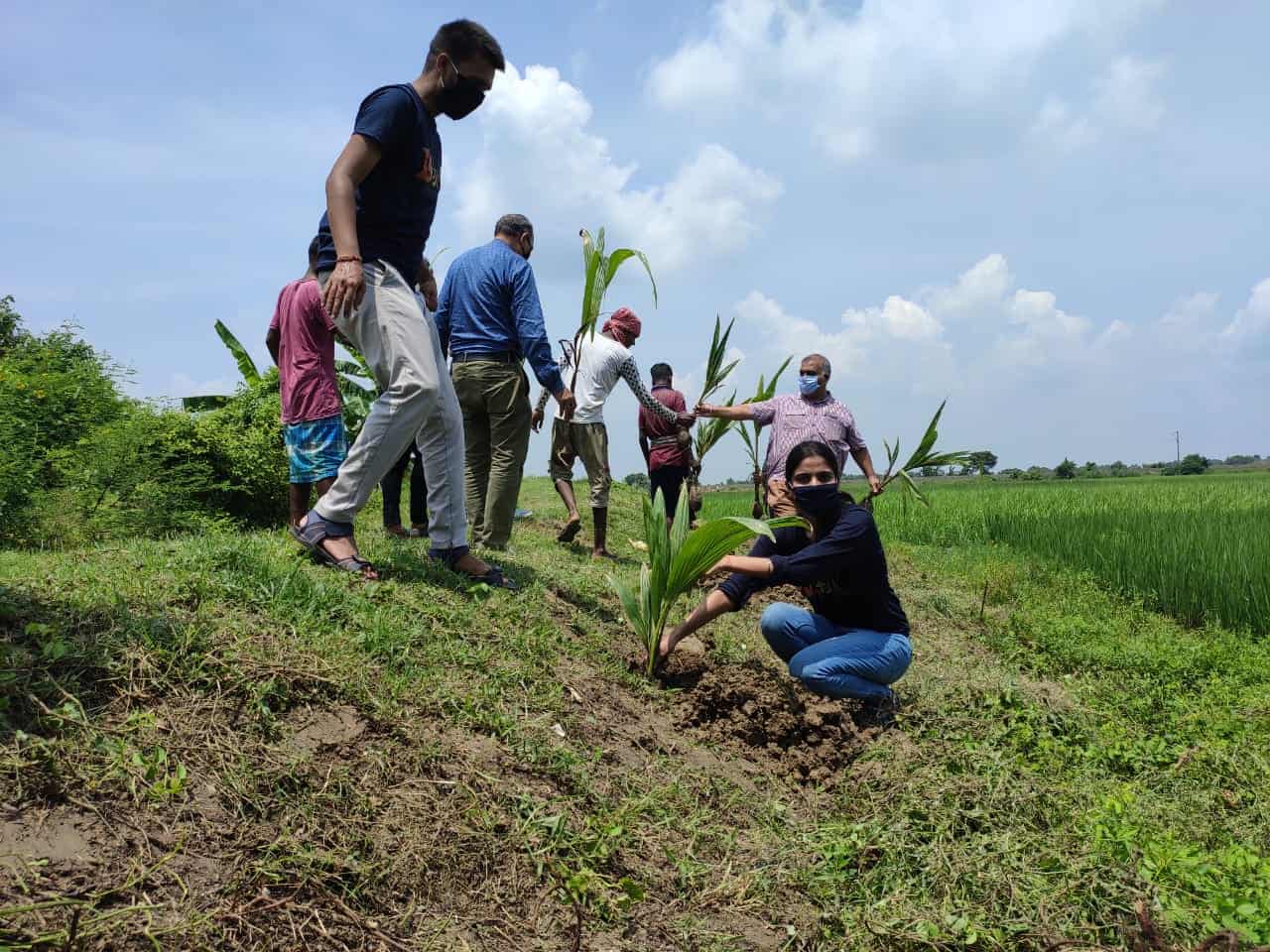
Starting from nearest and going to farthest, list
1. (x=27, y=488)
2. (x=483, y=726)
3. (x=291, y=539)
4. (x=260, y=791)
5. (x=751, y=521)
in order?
(x=260, y=791)
(x=483, y=726)
(x=751, y=521)
(x=291, y=539)
(x=27, y=488)

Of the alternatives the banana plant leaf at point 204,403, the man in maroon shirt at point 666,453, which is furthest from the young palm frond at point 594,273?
the banana plant leaf at point 204,403

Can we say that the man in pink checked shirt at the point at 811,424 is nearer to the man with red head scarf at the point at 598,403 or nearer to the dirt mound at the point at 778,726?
the man with red head scarf at the point at 598,403

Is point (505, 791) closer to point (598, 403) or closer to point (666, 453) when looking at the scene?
point (598, 403)

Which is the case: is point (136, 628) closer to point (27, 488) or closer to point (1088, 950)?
point (1088, 950)

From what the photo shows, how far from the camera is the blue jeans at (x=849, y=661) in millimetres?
3461

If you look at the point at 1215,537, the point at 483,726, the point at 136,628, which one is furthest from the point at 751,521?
the point at 1215,537

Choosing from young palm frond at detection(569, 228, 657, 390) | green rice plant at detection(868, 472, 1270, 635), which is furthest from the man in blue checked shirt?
green rice plant at detection(868, 472, 1270, 635)

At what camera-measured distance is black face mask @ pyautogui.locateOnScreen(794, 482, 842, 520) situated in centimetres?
349

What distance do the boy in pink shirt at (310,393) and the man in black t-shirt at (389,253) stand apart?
602 mm

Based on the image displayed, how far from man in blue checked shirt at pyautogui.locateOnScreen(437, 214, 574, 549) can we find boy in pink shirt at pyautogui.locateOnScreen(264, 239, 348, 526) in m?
0.79

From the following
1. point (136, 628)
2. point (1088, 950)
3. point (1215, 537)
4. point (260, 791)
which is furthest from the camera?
point (1215, 537)

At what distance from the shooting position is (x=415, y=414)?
3184 mm

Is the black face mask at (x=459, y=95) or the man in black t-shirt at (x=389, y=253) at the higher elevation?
the black face mask at (x=459, y=95)

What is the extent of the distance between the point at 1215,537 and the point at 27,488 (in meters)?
9.47
